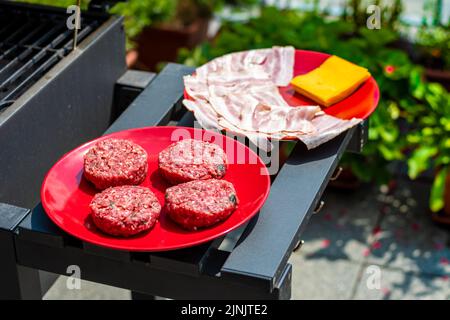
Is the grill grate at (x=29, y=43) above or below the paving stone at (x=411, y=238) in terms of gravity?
above

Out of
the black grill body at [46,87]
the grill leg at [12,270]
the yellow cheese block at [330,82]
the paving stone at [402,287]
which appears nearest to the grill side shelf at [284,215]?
the yellow cheese block at [330,82]

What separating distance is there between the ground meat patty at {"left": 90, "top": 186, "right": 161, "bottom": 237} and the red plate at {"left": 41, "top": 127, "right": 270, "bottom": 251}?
0.09ft

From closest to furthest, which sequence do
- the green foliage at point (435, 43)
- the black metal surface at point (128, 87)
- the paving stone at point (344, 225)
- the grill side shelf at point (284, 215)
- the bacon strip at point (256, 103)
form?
the grill side shelf at point (284, 215) < the bacon strip at point (256, 103) < the black metal surface at point (128, 87) < the paving stone at point (344, 225) < the green foliage at point (435, 43)

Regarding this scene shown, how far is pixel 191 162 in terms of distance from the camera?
1921 mm

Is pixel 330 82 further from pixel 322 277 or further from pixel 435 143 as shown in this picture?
pixel 435 143

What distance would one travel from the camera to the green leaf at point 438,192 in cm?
364

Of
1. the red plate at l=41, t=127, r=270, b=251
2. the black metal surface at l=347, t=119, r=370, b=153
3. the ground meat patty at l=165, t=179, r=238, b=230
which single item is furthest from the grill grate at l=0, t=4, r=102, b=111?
the black metal surface at l=347, t=119, r=370, b=153

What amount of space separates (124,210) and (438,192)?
2.34 m

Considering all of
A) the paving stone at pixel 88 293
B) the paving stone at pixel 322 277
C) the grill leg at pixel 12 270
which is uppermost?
the grill leg at pixel 12 270

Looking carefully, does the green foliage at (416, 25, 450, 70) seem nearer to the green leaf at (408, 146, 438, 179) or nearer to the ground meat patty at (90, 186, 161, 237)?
the green leaf at (408, 146, 438, 179)

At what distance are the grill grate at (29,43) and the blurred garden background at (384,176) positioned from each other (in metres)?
1.37

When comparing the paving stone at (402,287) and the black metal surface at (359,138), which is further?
the paving stone at (402,287)

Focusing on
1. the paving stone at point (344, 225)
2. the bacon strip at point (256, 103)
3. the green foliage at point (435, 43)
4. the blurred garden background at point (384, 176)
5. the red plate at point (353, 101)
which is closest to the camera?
the bacon strip at point (256, 103)

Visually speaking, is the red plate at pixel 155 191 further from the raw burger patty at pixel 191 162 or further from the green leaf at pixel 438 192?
the green leaf at pixel 438 192
